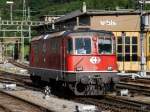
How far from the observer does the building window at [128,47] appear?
49.4 metres

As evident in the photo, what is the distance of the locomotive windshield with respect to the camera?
22.0m

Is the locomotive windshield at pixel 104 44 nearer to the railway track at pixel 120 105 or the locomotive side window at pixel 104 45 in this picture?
the locomotive side window at pixel 104 45

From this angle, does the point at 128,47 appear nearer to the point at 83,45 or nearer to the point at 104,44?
the point at 104,44

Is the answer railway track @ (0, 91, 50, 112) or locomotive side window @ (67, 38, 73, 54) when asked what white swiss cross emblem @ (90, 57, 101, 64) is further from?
railway track @ (0, 91, 50, 112)

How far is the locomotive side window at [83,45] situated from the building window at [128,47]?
2756 centimetres

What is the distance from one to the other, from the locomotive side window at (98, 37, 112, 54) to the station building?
26.7m

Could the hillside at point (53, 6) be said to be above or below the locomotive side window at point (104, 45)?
above

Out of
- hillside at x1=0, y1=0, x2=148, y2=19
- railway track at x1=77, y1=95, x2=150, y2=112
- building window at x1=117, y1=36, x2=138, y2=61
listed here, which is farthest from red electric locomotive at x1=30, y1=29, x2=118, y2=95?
hillside at x1=0, y1=0, x2=148, y2=19

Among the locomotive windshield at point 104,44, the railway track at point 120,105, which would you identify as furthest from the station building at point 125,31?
the railway track at point 120,105

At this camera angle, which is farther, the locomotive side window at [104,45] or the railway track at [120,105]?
the locomotive side window at [104,45]

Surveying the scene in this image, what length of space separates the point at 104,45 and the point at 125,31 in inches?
1112

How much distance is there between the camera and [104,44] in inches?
869

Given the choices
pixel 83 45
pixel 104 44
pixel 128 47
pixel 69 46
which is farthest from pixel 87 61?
pixel 128 47

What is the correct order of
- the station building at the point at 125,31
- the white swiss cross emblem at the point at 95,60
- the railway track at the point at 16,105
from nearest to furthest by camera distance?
the railway track at the point at 16,105 → the white swiss cross emblem at the point at 95,60 → the station building at the point at 125,31
